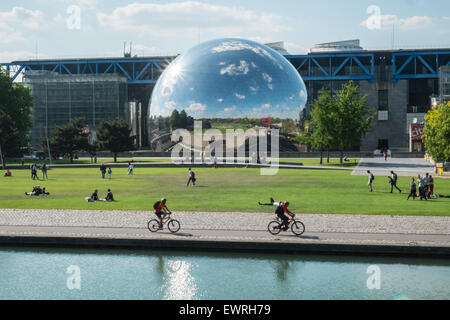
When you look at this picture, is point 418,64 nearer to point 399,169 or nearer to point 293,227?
point 399,169

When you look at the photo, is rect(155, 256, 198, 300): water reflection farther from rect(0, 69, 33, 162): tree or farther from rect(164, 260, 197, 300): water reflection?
rect(0, 69, 33, 162): tree

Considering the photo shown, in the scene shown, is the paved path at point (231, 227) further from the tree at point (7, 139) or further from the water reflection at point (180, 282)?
the tree at point (7, 139)

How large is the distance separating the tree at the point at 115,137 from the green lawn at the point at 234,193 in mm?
20898

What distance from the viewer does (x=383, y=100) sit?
279ft

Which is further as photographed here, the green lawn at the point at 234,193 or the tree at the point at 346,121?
the tree at the point at 346,121

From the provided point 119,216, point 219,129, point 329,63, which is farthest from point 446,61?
point 119,216

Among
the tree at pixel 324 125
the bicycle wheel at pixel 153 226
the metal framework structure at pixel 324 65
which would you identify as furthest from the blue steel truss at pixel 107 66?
the bicycle wheel at pixel 153 226

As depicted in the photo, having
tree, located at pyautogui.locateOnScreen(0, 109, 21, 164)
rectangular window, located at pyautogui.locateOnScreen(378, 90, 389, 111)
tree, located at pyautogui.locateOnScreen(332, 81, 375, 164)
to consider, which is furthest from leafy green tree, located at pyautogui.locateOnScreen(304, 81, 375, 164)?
tree, located at pyautogui.locateOnScreen(0, 109, 21, 164)

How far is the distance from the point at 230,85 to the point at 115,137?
15.3m

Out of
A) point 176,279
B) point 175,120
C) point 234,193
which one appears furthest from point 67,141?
point 176,279

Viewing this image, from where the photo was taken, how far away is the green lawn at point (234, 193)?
75.7ft

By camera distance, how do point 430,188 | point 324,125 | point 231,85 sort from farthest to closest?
point 231,85 → point 324,125 → point 430,188

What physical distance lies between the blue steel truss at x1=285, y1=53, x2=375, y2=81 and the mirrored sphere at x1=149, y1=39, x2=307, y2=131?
24.8m
